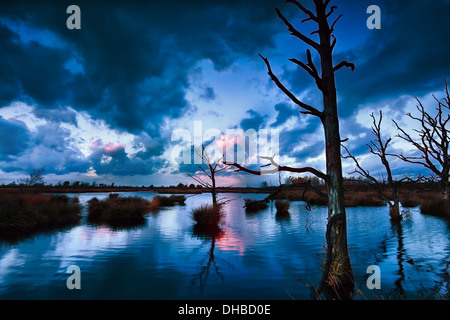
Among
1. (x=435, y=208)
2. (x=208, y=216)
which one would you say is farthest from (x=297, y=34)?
(x=435, y=208)

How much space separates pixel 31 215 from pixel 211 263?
15319 mm

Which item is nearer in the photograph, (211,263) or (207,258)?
(211,263)

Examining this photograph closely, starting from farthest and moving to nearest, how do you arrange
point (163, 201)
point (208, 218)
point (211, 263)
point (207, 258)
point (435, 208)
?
point (163, 201) < point (435, 208) < point (208, 218) < point (207, 258) < point (211, 263)

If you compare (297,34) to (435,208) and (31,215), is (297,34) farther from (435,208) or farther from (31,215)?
(435,208)

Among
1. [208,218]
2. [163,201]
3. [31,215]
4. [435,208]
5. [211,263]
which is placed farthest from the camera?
[163,201]

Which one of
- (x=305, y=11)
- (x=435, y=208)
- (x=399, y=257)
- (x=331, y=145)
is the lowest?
(x=399, y=257)

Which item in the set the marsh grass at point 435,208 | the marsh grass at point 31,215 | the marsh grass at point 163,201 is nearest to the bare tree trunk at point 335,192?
the marsh grass at point 31,215

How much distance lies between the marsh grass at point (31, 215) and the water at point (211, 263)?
2.38 m

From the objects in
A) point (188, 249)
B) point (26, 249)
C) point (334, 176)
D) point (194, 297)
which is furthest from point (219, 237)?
point (334, 176)

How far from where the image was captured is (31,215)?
17.5 m

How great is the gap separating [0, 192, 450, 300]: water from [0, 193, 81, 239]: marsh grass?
2.38m

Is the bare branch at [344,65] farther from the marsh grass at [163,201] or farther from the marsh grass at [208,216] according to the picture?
the marsh grass at [163,201]
